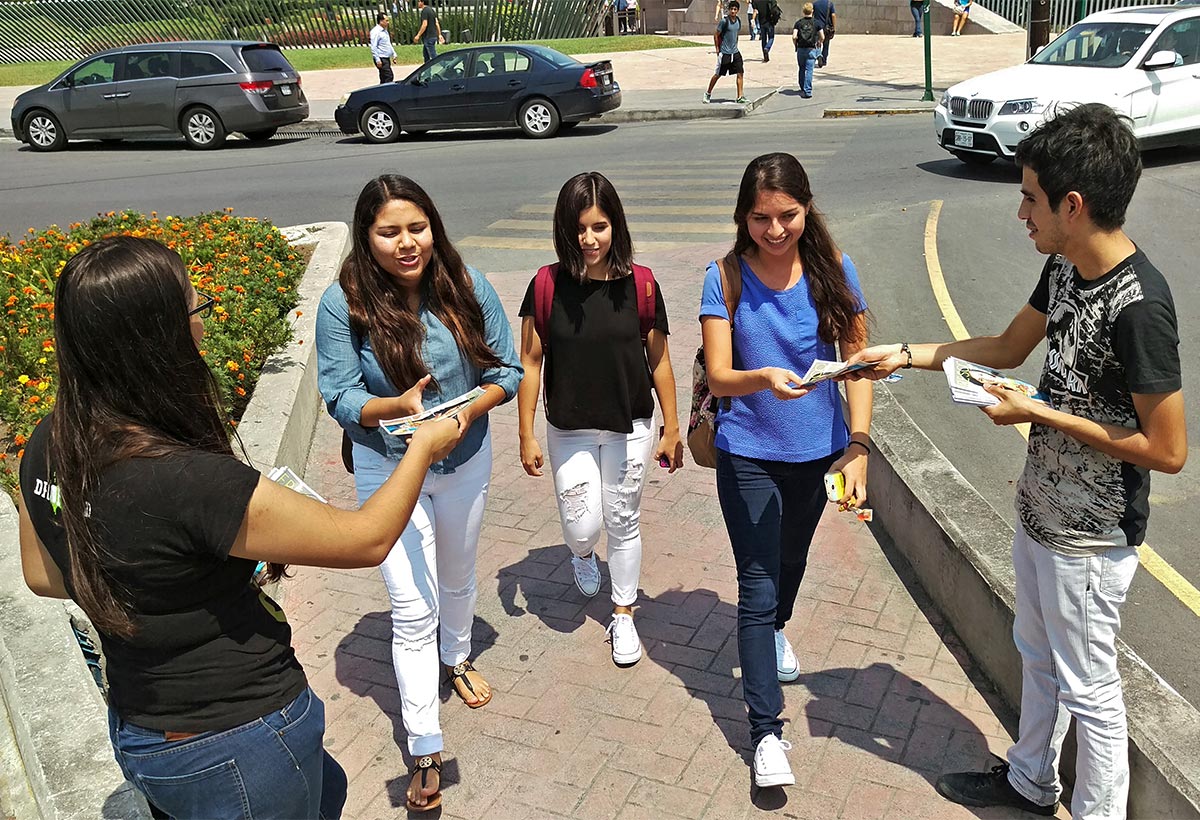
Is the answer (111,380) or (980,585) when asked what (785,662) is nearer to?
(980,585)

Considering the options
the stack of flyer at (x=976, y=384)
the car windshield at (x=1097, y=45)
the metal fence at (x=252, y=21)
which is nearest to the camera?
the stack of flyer at (x=976, y=384)

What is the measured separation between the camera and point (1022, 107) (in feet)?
42.3

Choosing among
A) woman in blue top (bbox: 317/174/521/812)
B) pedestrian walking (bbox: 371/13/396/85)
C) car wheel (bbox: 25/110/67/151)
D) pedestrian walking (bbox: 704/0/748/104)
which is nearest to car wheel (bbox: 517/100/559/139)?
pedestrian walking (bbox: 704/0/748/104)

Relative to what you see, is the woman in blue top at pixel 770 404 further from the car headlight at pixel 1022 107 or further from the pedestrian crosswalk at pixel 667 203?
the car headlight at pixel 1022 107

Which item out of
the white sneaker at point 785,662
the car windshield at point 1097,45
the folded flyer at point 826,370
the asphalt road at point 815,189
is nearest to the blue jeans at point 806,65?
the asphalt road at point 815,189

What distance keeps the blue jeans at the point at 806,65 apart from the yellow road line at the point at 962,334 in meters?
10.0

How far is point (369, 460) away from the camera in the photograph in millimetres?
3713

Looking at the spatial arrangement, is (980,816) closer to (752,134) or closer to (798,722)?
(798,722)

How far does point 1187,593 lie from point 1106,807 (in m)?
2.16

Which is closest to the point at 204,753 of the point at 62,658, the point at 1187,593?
the point at 62,658

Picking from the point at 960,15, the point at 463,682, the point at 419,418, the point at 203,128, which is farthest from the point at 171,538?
the point at 960,15

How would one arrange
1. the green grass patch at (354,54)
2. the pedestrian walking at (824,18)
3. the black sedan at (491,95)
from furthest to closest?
the green grass patch at (354,54)
the pedestrian walking at (824,18)
the black sedan at (491,95)

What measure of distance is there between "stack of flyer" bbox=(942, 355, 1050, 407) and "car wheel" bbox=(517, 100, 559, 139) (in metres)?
16.1

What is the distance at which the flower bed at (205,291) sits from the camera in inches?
234
